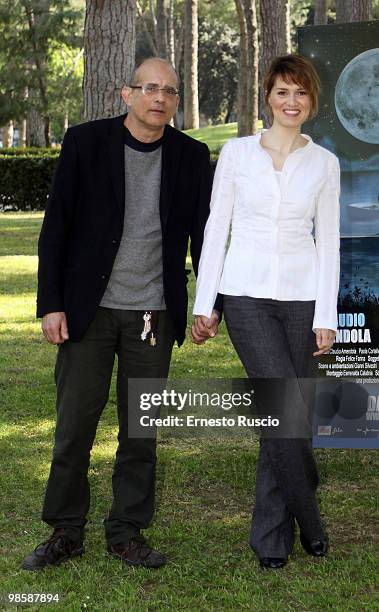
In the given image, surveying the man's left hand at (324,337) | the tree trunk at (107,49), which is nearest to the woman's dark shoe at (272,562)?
the man's left hand at (324,337)

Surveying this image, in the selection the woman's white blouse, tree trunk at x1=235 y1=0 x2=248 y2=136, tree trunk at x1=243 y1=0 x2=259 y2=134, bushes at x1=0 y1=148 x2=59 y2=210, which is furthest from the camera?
tree trunk at x1=235 y1=0 x2=248 y2=136

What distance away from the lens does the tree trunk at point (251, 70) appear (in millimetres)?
29000

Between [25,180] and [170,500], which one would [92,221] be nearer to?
[170,500]

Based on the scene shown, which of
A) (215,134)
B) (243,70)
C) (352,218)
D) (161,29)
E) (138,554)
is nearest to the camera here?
(138,554)

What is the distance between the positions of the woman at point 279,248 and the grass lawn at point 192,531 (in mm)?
415

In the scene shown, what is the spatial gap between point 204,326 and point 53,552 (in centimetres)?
116

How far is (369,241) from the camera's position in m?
5.59

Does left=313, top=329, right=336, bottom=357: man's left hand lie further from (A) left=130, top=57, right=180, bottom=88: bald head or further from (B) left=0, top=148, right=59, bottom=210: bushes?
(B) left=0, top=148, right=59, bottom=210: bushes

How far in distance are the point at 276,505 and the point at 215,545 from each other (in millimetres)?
486

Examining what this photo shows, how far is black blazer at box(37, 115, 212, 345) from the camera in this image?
14.6 feet

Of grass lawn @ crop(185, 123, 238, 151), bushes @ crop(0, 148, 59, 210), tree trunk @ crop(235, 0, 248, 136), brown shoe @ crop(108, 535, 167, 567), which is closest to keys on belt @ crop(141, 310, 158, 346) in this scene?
brown shoe @ crop(108, 535, 167, 567)

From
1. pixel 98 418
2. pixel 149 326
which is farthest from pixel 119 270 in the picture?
pixel 98 418

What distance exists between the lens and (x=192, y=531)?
5203 mm

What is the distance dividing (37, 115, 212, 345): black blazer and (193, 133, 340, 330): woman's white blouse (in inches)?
6.9
